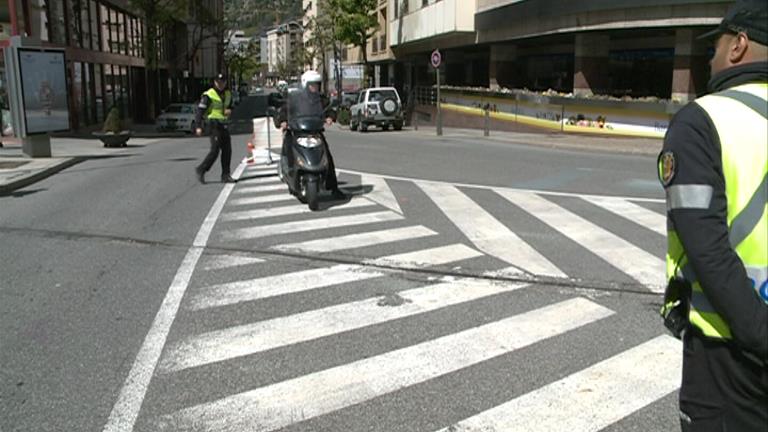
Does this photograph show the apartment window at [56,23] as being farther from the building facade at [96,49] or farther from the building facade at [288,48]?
the building facade at [288,48]

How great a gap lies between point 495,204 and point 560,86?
23.2 metres

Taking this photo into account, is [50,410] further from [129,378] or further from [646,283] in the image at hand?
[646,283]

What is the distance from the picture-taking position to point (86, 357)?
15.2ft

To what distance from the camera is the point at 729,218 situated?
1992 millimetres

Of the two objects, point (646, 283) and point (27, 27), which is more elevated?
point (27, 27)

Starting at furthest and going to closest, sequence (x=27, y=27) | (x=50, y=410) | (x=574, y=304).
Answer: (x=27, y=27) < (x=574, y=304) < (x=50, y=410)

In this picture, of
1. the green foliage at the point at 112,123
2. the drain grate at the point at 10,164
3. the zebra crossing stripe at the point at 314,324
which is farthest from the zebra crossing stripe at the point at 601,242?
the green foliage at the point at 112,123

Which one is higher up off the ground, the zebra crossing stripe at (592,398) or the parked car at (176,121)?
the parked car at (176,121)

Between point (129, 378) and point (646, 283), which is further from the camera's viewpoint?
point (646, 283)

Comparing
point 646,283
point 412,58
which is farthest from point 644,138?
point 412,58

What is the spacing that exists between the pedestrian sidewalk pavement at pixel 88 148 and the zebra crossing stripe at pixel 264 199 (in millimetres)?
4304

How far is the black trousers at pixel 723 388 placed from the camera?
2006mm

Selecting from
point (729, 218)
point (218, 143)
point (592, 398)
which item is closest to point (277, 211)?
point (218, 143)

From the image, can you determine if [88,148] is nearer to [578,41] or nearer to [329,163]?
[329,163]
